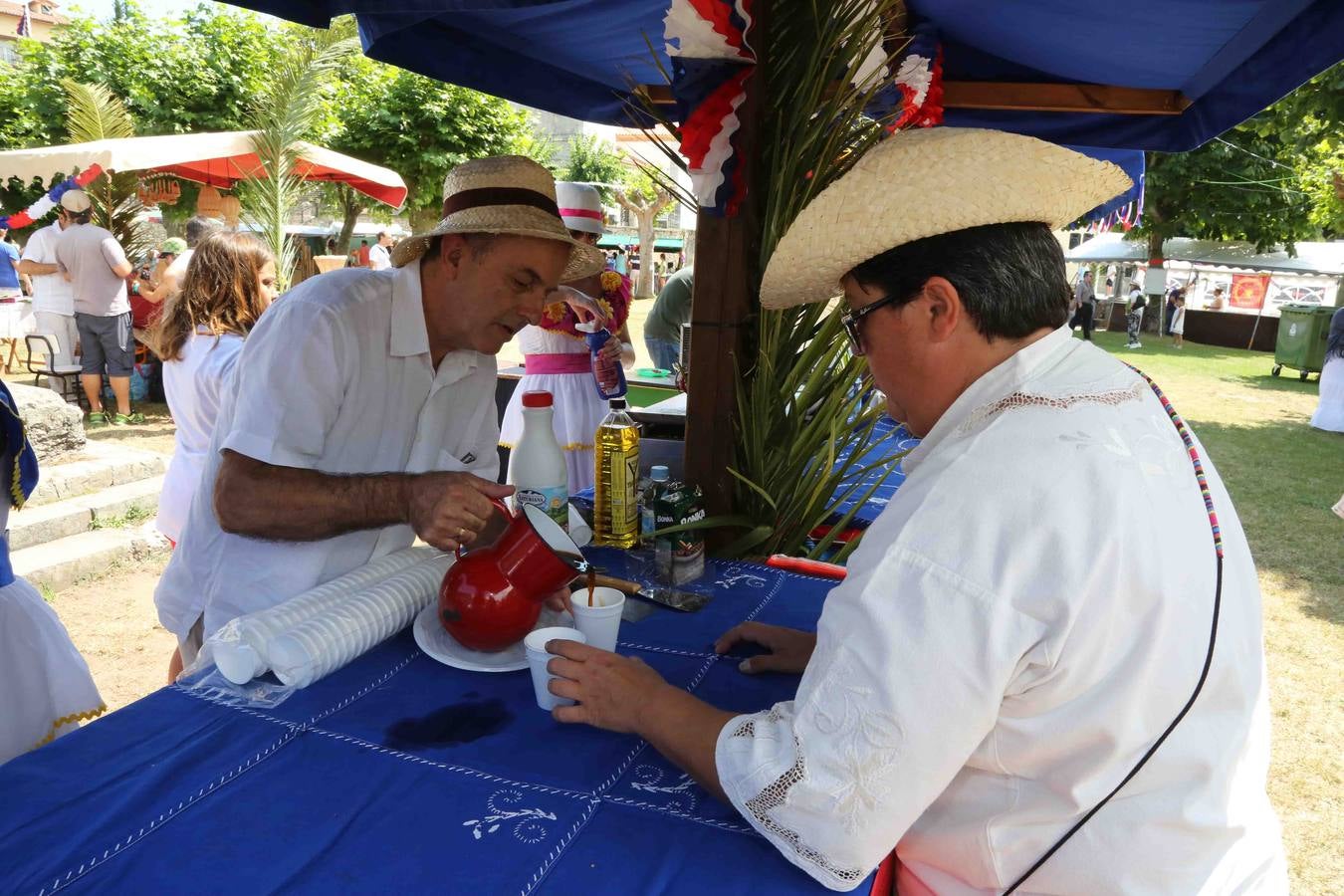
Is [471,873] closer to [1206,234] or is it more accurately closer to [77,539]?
[77,539]

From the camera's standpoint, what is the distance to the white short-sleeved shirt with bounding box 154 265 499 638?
1895 mm

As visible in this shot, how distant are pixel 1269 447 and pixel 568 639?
1133cm

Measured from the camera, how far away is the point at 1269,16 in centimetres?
265

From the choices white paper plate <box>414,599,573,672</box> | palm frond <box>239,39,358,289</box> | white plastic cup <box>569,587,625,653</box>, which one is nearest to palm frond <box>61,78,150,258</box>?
palm frond <box>239,39,358,289</box>

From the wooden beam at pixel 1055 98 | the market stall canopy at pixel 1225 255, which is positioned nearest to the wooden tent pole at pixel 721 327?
the wooden beam at pixel 1055 98

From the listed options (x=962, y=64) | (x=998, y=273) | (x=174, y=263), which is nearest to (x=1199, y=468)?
(x=998, y=273)

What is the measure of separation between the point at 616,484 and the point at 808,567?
23.3 inches

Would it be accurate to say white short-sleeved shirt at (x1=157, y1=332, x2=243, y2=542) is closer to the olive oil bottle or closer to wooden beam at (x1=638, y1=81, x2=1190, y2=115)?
the olive oil bottle

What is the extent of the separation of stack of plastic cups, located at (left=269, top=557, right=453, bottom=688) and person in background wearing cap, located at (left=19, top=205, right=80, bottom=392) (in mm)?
8948

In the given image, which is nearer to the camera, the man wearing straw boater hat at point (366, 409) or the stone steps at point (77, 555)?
the man wearing straw boater hat at point (366, 409)

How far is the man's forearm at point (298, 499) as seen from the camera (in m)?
1.84

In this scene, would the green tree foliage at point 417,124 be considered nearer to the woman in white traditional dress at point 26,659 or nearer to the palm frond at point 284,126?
the palm frond at point 284,126

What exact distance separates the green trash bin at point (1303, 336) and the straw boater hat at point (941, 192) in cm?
1782

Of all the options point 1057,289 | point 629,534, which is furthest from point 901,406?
point 629,534
